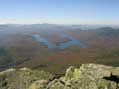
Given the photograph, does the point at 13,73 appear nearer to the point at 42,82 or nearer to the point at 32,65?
the point at 42,82

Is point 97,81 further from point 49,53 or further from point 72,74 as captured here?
point 49,53

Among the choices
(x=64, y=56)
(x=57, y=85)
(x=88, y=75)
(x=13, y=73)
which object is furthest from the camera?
(x=64, y=56)

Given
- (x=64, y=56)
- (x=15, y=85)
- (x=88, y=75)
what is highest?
(x=88, y=75)

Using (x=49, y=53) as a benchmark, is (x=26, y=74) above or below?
above

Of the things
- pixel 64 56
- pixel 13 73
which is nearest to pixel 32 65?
pixel 64 56

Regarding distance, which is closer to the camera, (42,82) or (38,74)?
(42,82)

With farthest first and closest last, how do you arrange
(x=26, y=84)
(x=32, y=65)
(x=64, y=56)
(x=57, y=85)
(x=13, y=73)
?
1. (x=64, y=56)
2. (x=32, y=65)
3. (x=13, y=73)
4. (x=26, y=84)
5. (x=57, y=85)

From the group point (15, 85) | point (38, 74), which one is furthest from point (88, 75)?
point (15, 85)
